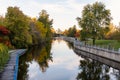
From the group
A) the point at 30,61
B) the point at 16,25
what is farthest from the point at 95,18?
the point at 30,61

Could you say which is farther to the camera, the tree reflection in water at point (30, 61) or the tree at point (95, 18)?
the tree at point (95, 18)

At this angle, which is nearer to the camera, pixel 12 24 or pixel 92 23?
pixel 12 24

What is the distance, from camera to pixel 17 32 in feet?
180

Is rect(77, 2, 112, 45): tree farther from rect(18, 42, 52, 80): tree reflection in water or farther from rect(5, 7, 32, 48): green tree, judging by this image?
rect(18, 42, 52, 80): tree reflection in water

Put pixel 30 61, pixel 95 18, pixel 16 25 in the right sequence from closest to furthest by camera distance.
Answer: pixel 30 61, pixel 16 25, pixel 95 18

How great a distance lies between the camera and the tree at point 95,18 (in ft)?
191

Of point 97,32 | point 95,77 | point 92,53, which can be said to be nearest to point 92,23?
point 97,32

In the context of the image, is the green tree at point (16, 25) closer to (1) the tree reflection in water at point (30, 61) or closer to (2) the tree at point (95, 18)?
(1) the tree reflection in water at point (30, 61)

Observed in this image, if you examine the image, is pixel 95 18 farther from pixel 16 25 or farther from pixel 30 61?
pixel 30 61

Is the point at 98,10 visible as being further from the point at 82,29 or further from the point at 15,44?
the point at 15,44

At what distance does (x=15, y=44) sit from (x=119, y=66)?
31190mm

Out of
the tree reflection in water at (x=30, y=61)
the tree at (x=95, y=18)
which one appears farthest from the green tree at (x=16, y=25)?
the tree at (x=95, y=18)

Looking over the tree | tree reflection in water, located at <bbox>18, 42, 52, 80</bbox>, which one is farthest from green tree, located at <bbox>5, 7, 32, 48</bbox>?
the tree

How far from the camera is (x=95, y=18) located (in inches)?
2312
